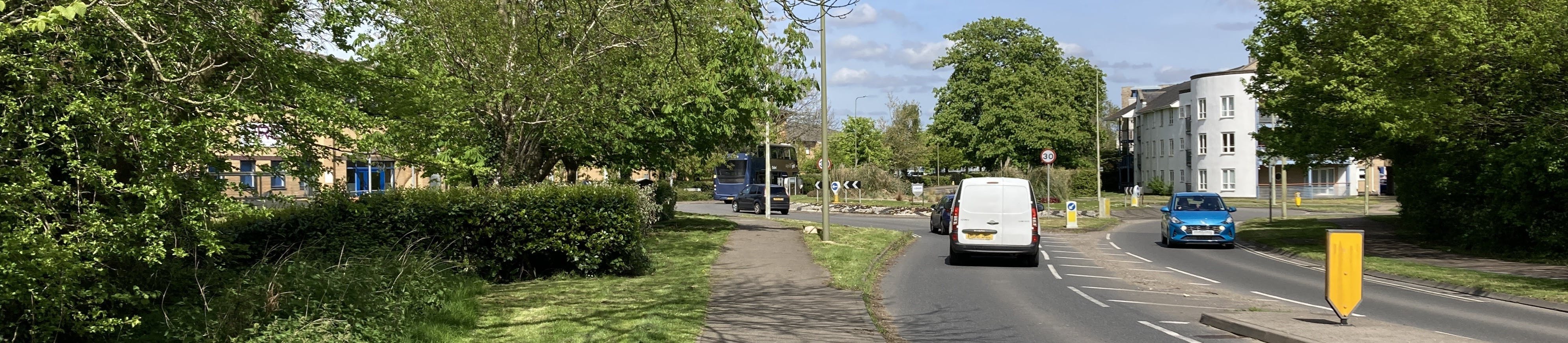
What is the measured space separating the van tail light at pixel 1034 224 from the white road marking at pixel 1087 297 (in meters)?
3.22

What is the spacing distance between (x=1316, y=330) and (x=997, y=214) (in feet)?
29.0

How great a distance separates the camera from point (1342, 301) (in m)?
10.2

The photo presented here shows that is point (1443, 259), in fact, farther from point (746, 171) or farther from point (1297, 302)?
point (746, 171)

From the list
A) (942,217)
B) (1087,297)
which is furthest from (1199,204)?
(1087,297)

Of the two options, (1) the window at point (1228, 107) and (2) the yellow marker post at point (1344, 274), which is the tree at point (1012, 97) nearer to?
(1) the window at point (1228, 107)

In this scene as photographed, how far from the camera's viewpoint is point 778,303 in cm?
1211

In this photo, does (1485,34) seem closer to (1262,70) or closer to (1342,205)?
(1262,70)

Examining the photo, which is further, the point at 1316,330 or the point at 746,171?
the point at 746,171

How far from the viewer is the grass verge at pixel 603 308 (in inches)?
365

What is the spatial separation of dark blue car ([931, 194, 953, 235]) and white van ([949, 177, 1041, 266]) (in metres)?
11.1

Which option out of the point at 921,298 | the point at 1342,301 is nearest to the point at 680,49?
the point at 921,298

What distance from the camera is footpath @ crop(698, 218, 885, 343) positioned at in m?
9.65

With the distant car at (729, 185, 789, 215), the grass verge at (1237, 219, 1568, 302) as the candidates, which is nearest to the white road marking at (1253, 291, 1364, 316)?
the grass verge at (1237, 219, 1568, 302)

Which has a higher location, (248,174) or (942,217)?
(248,174)
